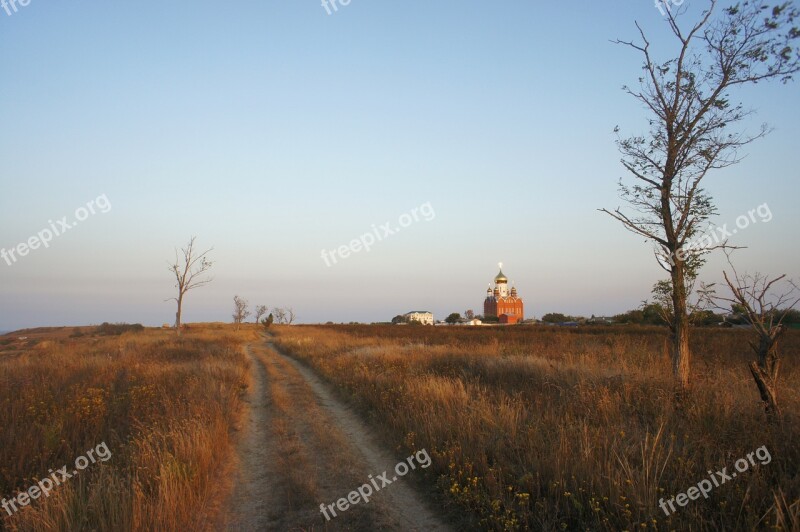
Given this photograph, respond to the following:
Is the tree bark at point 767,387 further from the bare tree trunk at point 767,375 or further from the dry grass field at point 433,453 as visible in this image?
the dry grass field at point 433,453

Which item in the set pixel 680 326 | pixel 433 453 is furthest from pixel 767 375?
pixel 433 453

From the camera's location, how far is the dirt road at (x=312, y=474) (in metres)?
4.75

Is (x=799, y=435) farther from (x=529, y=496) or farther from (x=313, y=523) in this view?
(x=313, y=523)

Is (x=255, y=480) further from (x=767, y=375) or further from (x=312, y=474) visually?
(x=767, y=375)

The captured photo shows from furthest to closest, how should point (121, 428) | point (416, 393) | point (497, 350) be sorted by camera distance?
1. point (497, 350)
2. point (416, 393)
3. point (121, 428)

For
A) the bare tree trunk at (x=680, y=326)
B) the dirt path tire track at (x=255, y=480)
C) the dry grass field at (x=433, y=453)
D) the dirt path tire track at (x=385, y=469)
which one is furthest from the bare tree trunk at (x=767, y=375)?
the dirt path tire track at (x=255, y=480)

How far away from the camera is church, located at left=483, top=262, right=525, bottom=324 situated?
419 feet

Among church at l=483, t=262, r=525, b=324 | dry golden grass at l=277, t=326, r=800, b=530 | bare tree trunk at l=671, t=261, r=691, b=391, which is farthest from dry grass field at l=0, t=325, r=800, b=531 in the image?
church at l=483, t=262, r=525, b=324

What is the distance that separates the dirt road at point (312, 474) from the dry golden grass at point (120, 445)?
430 mm

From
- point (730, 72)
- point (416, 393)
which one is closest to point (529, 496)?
point (416, 393)

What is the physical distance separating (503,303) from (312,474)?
429 feet

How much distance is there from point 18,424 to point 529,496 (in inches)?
318

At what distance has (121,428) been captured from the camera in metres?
7.23

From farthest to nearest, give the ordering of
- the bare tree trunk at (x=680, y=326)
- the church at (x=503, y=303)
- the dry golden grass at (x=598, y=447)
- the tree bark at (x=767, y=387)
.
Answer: the church at (x=503, y=303) < the bare tree trunk at (x=680, y=326) < the tree bark at (x=767, y=387) < the dry golden grass at (x=598, y=447)
